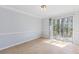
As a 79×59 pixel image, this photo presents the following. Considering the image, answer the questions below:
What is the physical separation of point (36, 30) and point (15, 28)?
2.12 m

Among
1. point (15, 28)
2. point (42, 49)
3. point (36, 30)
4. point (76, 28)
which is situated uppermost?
A: point (15, 28)

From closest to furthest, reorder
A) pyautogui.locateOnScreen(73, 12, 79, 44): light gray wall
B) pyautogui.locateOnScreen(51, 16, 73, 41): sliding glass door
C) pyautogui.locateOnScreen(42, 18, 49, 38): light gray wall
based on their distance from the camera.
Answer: pyautogui.locateOnScreen(73, 12, 79, 44): light gray wall < pyautogui.locateOnScreen(51, 16, 73, 41): sliding glass door < pyautogui.locateOnScreen(42, 18, 49, 38): light gray wall

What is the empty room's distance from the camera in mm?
3799

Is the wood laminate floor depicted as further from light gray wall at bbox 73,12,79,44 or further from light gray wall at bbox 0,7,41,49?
light gray wall at bbox 73,12,79,44

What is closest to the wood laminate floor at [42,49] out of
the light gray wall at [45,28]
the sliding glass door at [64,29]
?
the sliding glass door at [64,29]

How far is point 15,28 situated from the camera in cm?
465

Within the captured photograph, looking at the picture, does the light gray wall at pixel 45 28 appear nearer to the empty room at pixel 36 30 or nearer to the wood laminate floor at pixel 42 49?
the empty room at pixel 36 30

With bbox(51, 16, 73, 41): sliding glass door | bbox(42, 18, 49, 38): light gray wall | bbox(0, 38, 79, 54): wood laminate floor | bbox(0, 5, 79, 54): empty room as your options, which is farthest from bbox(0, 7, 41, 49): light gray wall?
bbox(51, 16, 73, 41): sliding glass door

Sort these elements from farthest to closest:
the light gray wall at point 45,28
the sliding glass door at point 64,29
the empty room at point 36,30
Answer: the light gray wall at point 45,28 < the sliding glass door at point 64,29 < the empty room at point 36,30

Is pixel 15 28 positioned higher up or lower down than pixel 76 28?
higher up

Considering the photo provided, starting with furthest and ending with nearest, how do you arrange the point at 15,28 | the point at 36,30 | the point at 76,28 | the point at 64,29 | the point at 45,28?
the point at 45,28 < the point at 36,30 < the point at 64,29 < the point at 76,28 < the point at 15,28

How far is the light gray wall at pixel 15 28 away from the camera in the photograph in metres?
3.89

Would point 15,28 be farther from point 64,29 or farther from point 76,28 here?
point 76,28

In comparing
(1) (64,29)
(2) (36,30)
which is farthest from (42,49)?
(2) (36,30)
